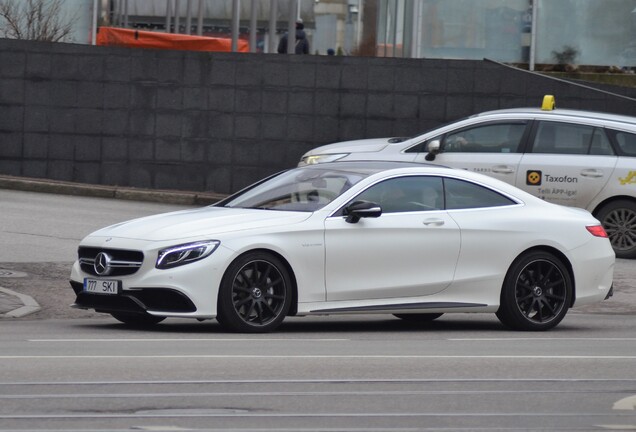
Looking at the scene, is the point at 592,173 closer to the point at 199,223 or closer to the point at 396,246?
the point at 396,246

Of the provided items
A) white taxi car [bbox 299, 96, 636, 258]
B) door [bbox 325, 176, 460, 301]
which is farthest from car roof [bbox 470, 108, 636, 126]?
door [bbox 325, 176, 460, 301]

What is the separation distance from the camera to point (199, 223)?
11.0 m

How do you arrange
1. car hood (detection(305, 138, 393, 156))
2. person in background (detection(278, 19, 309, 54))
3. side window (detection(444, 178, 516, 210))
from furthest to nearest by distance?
person in background (detection(278, 19, 309, 54)), car hood (detection(305, 138, 393, 156)), side window (detection(444, 178, 516, 210))

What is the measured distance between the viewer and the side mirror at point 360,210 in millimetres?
11312

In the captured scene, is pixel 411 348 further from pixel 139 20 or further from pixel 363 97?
pixel 139 20

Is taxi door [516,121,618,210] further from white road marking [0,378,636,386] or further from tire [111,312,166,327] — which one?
white road marking [0,378,636,386]

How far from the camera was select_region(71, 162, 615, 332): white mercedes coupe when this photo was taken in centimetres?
1080

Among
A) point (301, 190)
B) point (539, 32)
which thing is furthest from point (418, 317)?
point (539, 32)

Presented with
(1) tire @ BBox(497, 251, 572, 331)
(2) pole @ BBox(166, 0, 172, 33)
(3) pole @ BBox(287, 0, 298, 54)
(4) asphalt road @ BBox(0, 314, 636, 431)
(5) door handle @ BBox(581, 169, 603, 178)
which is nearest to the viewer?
(4) asphalt road @ BBox(0, 314, 636, 431)

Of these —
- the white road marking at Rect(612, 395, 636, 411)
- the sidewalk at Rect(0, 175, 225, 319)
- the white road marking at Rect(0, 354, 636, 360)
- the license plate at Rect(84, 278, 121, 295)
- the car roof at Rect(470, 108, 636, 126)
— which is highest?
the car roof at Rect(470, 108, 636, 126)

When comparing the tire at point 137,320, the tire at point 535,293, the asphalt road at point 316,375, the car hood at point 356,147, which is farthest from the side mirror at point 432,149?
the tire at point 137,320

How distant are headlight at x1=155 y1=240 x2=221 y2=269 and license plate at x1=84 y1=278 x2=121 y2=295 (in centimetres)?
42

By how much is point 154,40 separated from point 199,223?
1336cm

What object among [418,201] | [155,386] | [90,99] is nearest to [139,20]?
[90,99]
